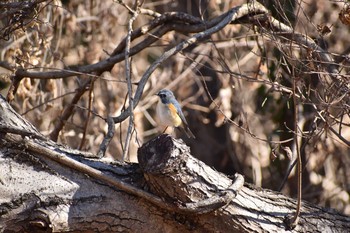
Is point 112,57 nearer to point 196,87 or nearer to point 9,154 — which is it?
point 9,154

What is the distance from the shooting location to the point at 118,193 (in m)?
3.02

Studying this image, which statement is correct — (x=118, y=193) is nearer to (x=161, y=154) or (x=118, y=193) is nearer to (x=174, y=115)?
(x=161, y=154)

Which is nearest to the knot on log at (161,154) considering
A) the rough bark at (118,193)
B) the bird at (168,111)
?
the rough bark at (118,193)

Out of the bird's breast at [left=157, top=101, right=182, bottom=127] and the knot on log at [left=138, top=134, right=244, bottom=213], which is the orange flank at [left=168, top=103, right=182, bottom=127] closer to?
the bird's breast at [left=157, top=101, right=182, bottom=127]

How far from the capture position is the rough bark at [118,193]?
9.40 ft

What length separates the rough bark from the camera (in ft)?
9.40

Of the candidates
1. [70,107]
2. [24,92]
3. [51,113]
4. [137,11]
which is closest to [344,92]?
[137,11]

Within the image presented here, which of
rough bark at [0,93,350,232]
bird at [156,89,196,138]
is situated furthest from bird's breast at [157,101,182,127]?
rough bark at [0,93,350,232]

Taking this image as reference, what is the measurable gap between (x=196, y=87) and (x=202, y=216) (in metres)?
4.89

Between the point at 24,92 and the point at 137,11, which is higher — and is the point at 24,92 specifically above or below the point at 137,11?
below

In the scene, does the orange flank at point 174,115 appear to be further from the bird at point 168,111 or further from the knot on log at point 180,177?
the knot on log at point 180,177

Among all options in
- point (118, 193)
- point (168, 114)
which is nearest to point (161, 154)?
point (118, 193)

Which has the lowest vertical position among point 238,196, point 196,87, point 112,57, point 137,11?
point 238,196

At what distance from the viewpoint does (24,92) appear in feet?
15.6
